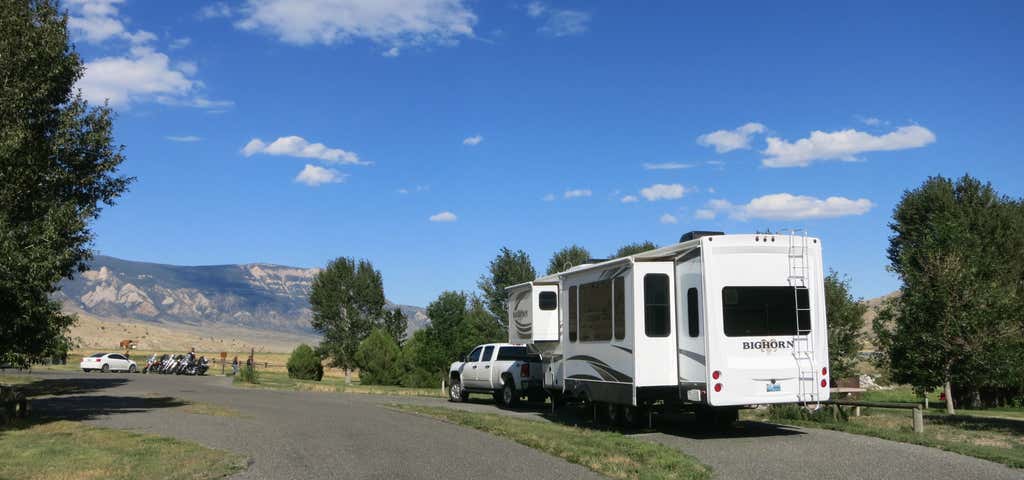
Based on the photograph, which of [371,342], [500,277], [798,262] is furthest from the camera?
[500,277]

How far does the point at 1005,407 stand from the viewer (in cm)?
3478

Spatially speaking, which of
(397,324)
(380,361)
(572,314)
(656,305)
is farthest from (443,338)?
(656,305)

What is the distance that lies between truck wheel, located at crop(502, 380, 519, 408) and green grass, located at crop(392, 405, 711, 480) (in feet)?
19.9

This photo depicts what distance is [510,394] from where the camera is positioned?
24484 millimetres

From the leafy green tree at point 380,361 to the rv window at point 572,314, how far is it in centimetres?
2907

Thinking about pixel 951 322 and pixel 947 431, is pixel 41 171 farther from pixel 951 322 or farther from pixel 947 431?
pixel 951 322

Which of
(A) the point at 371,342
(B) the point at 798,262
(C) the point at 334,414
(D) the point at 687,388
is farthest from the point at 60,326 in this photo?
(A) the point at 371,342

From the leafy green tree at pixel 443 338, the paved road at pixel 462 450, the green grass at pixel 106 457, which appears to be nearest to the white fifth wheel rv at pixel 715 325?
the paved road at pixel 462 450

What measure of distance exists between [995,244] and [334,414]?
3280 centimetres

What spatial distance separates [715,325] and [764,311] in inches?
39.6

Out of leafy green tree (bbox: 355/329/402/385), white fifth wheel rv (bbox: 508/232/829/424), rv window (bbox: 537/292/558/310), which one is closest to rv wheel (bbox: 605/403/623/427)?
white fifth wheel rv (bbox: 508/232/829/424)

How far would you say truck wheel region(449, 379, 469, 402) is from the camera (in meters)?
27.6

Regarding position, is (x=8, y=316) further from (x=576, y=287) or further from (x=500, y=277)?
(x=500, y=277)

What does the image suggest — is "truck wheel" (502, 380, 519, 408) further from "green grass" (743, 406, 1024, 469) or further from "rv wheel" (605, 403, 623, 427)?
"rv wheel" (605, 403, 623, 427)
